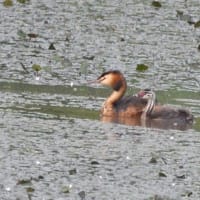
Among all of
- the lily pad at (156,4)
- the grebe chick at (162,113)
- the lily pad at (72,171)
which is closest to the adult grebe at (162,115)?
the grebe chick at (162,113)

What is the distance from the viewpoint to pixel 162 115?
1405cm

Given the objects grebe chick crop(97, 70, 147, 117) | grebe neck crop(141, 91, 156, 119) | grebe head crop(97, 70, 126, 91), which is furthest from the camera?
grebe head crop(97, 70, 126, 91)

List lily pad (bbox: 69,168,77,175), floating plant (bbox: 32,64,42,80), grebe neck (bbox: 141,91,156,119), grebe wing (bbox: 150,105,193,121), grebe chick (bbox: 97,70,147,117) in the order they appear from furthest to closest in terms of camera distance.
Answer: floating plant (bbox: 32,64,42,80)
grebe chick (bbox: 97,70,147,117)
grebe neck (bbox: 141,91,156,119)
grebe wing (bbox: 150,105,193,121)
lily pad (bbox: 69,168,77,175)

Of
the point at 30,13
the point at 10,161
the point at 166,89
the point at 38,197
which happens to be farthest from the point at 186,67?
the point at 38,197

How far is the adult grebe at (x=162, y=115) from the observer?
13.6 meters

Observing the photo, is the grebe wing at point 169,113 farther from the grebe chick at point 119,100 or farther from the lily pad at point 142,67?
the lily pad at point 142,67

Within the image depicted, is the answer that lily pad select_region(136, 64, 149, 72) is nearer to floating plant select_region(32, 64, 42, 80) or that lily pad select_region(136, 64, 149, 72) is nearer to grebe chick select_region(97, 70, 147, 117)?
grebe chick select_region(97, 70, 147, 117)

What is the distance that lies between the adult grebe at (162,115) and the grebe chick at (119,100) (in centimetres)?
9

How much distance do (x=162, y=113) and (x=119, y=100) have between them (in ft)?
2.61

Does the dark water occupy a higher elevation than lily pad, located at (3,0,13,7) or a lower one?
lower

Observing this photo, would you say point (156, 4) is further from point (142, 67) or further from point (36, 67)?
point (36, 67)

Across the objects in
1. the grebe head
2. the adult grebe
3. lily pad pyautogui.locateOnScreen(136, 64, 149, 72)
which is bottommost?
the adult grebe

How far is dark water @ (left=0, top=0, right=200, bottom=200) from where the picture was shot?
10.4m

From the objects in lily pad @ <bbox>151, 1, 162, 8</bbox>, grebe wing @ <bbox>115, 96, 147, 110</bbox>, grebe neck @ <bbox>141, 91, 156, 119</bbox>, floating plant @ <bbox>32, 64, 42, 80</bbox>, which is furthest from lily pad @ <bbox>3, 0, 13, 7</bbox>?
grebe neck @ <bbox>141, 91, 156, 119</bbox>
